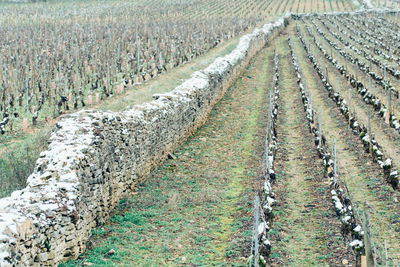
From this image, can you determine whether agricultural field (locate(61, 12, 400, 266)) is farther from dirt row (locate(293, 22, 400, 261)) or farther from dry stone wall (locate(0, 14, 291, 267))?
dry stone wall (locate(0, 14, 291, 267))

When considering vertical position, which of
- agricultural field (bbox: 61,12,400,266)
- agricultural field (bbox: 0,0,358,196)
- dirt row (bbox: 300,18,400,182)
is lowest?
agricultural field (bbox: 61,12,400,266)

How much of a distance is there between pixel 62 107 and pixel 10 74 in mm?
5929

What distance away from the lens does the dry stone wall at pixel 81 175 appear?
960 centimetres

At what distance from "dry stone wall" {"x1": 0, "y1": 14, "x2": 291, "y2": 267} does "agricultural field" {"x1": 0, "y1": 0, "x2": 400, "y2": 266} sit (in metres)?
0.49

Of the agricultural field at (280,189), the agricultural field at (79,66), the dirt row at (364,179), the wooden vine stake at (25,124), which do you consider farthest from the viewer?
the wooden vine stake at (25,124)

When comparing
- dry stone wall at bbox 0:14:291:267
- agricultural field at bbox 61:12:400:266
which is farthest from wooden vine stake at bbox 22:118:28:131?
agricultural field at bbox 61:12:400:266

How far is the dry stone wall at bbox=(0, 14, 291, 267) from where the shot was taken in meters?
9.60

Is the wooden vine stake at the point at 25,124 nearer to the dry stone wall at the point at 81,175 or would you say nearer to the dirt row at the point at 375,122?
the dry stone wall at the point at 81,175

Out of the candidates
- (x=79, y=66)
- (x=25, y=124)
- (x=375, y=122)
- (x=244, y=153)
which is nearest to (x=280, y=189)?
(x=244, y=153)

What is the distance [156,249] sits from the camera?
11969 millimetres

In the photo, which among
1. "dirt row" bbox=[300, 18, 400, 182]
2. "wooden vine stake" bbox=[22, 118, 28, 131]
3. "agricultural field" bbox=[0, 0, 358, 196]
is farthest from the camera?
"wooden vine stake" bbox=[22, 118, 28, 131]

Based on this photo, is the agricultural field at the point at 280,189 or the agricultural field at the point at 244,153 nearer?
the agricultural field at the point at 280,189

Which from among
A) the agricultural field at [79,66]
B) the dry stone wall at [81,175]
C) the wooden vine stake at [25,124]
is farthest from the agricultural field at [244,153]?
the dry stone wall at [81,175]

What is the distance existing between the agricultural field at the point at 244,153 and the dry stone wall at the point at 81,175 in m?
0.49
